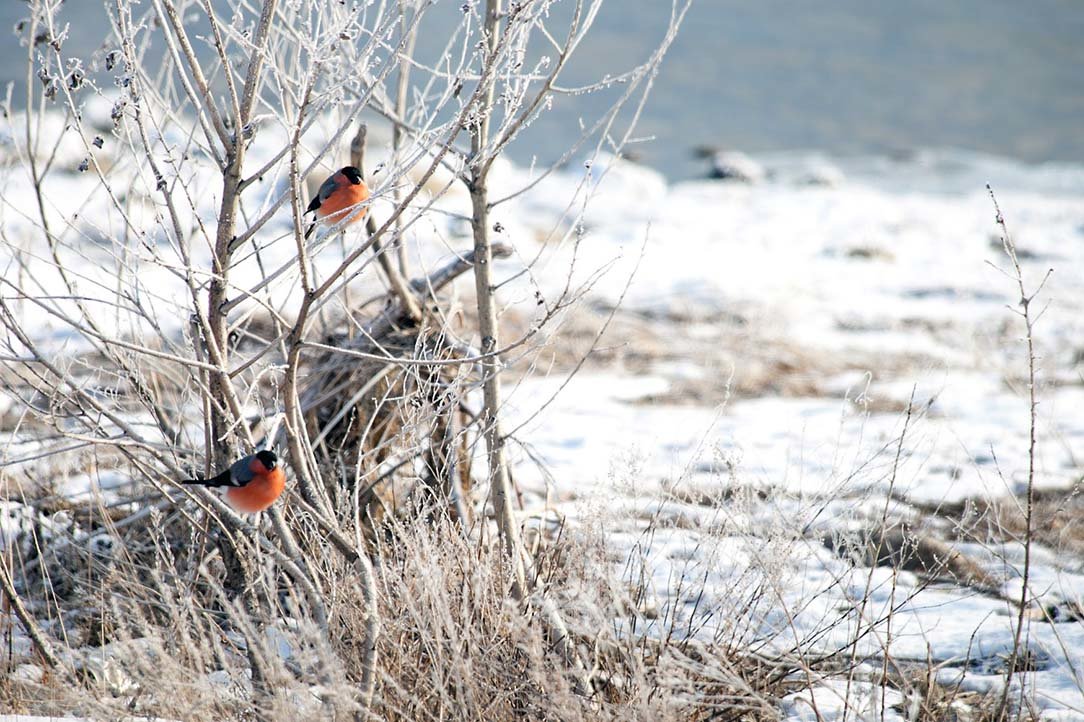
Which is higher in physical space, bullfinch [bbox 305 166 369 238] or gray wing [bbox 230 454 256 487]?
bullfinch [bbox 305 166 369 238]

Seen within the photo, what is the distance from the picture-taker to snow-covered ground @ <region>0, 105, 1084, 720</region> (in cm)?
257

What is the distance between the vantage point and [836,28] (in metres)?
46.8

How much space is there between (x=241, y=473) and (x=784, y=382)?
5307mm

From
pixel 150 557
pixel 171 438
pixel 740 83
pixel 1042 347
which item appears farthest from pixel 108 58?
pixel 740 83

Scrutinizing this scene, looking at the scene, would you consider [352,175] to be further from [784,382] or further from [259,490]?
[784,382]

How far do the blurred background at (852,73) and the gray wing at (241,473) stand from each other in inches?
1064

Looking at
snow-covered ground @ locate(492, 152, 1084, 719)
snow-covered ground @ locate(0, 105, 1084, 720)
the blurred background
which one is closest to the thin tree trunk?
snow-covered ground @ locate(0, 105, 1084, 720)

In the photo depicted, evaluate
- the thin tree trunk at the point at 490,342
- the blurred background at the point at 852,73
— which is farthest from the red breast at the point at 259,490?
the blurred background at the point at 852,73

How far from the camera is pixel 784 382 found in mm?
6875

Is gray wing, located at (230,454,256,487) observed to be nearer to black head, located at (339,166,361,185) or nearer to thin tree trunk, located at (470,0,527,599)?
thin tree trunk, located at (470,0,527,599)

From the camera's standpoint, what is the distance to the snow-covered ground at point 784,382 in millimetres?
2574

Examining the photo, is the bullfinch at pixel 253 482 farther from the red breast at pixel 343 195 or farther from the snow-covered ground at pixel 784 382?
the red breast at pixel 343 195

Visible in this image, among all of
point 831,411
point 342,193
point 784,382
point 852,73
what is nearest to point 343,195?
point 342,193

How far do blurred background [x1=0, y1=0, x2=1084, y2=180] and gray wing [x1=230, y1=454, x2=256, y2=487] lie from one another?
2702 cm
